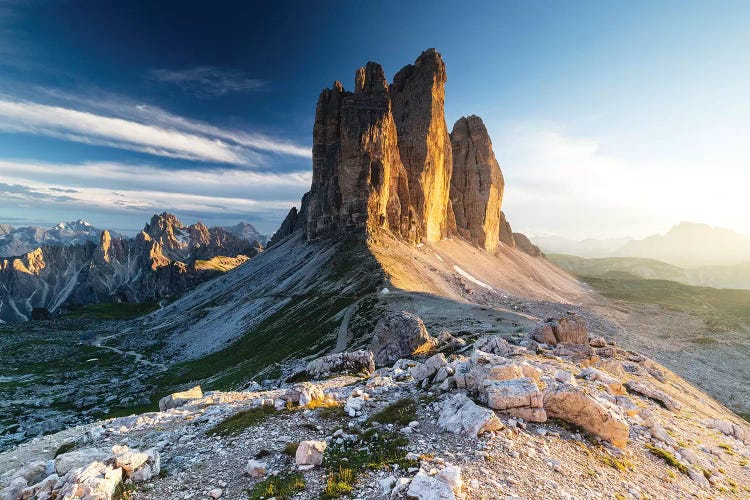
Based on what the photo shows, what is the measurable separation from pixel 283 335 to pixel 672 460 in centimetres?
6859

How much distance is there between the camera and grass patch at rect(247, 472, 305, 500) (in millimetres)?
12391

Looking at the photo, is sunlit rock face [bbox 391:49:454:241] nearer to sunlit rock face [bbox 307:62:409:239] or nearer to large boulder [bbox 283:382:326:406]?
sunlit rock face [bbox 307:62:409:239]

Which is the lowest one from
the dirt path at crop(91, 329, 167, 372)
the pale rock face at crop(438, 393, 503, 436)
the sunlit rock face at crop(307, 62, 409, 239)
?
the dirt path at crop(91, 329, 167, 372)

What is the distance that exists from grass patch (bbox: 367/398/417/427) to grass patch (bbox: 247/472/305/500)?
5.03m

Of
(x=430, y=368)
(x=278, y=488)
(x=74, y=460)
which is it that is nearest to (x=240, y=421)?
(x=278, y=488)

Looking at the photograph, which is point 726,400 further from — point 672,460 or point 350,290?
point 350,290

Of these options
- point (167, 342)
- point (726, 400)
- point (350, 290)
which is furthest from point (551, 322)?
point (167, 342)

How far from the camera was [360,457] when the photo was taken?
46.8 feet

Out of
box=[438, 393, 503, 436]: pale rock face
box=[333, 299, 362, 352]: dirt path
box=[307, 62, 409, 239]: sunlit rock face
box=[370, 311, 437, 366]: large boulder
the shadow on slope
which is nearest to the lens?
box=[438, 393, 503, 436]: pale rock face

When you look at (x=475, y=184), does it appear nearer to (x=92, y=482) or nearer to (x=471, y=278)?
(x=471, y=278)

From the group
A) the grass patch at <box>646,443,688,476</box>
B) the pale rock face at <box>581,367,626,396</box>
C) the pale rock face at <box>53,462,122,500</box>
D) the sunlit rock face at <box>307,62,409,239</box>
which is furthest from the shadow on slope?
the pale rock face at <box>53,462,122,500</box>

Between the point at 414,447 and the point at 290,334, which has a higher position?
the point at 414,447

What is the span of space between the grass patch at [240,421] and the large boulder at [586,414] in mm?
14798

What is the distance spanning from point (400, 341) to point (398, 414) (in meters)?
20.0
